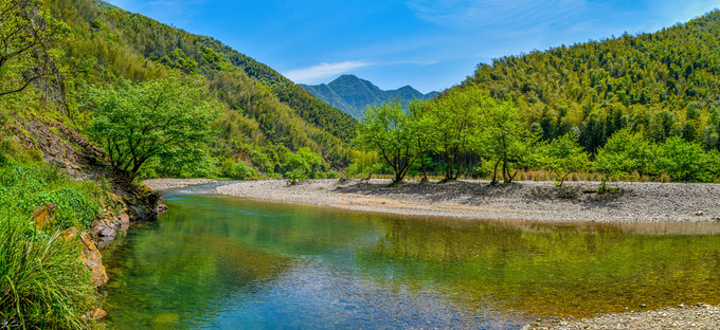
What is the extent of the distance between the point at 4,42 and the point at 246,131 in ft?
362

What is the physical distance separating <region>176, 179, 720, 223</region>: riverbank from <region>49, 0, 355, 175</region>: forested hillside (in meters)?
62.8

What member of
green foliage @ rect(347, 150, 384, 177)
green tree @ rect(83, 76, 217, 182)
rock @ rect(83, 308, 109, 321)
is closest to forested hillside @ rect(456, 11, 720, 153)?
green foliage @ rect(347, 150, 384, 177)

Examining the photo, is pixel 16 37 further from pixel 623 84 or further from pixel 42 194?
pixel 623 84

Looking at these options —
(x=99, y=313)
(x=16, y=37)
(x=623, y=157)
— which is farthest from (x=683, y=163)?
(x=16, y=37)

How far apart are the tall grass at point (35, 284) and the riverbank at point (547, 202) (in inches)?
873

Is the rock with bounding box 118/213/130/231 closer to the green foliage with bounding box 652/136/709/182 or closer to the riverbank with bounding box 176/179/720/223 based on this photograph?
the riverbank with bounding box 176/179/720/223

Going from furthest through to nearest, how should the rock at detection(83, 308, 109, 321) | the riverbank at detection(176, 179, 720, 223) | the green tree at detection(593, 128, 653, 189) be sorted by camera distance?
1. the green tree at detection(593, 128, 653, 189)
2. the riverbank at detection(176, 179, 720, 223)
3. the rock at detection(83, 308, 109, 321)

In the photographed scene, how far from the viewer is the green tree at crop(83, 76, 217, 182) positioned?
19.6 metres

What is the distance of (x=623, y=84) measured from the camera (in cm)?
8350

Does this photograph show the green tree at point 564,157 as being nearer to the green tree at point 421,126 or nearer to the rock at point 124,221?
the green tree at point 421,126

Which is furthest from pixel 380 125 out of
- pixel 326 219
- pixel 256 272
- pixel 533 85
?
pixel 533 85

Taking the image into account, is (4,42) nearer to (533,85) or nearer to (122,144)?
(122,144)

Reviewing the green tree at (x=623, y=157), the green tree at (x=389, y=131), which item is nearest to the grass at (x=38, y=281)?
the green tree at (x=623, y=157)

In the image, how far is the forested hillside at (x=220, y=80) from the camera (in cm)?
8681
